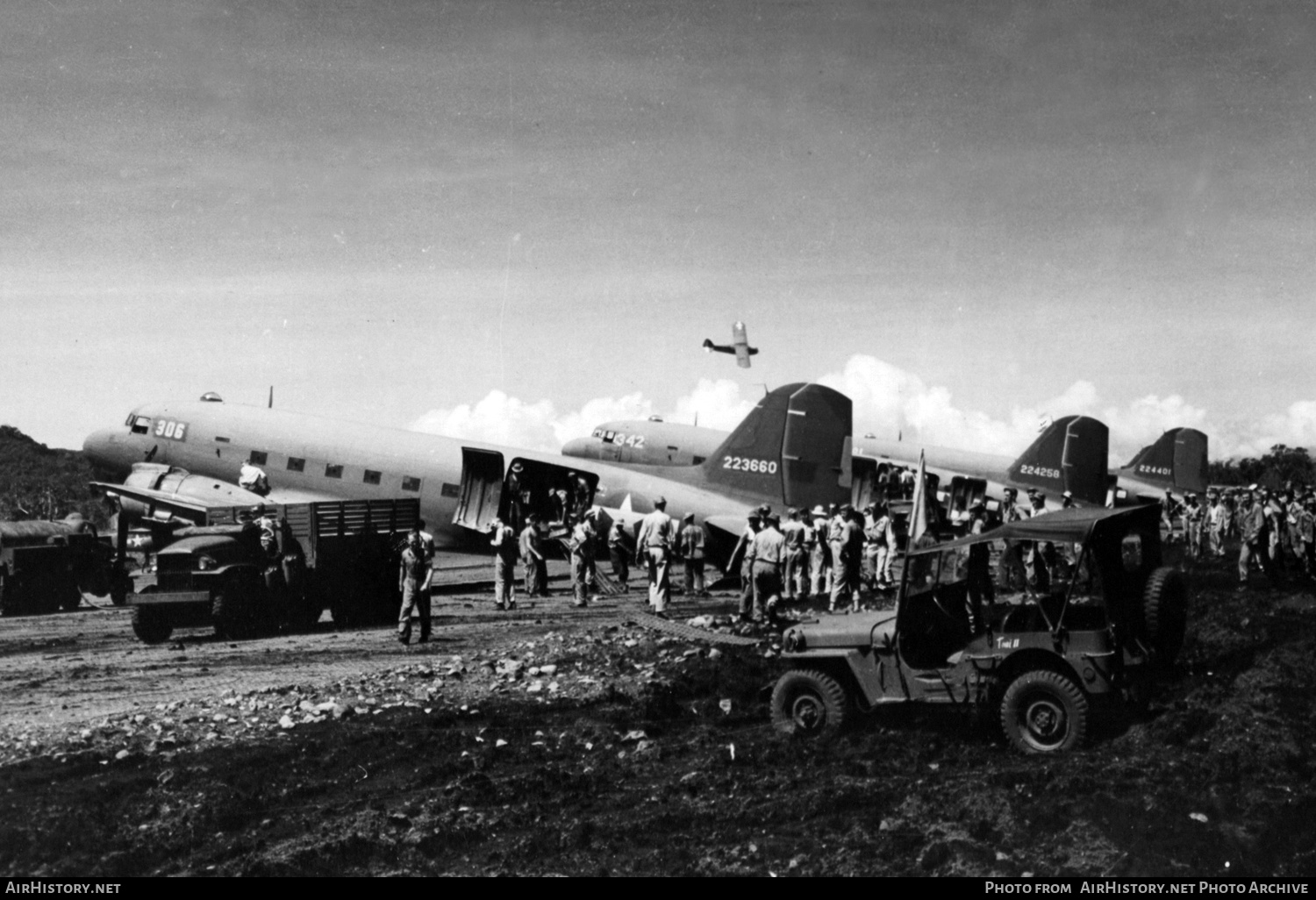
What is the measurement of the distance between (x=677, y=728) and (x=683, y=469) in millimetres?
17368

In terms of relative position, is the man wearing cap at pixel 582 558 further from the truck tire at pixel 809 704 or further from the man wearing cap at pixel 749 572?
the truck tire at pixel 809 704

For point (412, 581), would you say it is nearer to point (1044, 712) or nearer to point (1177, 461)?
point (1044, 712)

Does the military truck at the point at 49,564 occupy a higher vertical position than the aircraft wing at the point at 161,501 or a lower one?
lower

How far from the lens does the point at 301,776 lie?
26.3 ft

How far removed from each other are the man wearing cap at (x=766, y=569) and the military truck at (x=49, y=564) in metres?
13.4

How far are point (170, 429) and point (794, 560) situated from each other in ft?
61.9

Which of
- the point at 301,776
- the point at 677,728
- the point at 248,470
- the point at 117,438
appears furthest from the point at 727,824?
the point at 117,438

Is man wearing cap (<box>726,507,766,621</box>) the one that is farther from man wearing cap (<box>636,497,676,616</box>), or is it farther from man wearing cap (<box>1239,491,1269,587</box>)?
man wearing cap (<box>1239,491,1269,587</box>)

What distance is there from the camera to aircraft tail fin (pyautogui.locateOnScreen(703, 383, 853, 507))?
2520 centimetres

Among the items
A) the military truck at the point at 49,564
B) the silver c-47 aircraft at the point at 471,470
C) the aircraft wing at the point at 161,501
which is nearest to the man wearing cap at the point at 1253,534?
the silver c-47 aircraft at the point at 471,470

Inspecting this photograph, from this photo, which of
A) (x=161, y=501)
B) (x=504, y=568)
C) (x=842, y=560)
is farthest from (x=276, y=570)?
(x=842, y=560)

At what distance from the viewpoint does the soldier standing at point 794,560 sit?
61.6 feet

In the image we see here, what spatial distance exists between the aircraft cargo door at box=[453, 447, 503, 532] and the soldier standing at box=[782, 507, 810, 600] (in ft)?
27.0

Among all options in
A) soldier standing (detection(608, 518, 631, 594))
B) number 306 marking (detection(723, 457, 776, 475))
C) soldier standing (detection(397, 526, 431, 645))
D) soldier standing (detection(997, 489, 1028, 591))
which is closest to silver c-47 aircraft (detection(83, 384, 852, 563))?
number 306 marking (detection(723, 457, 776, 475))
